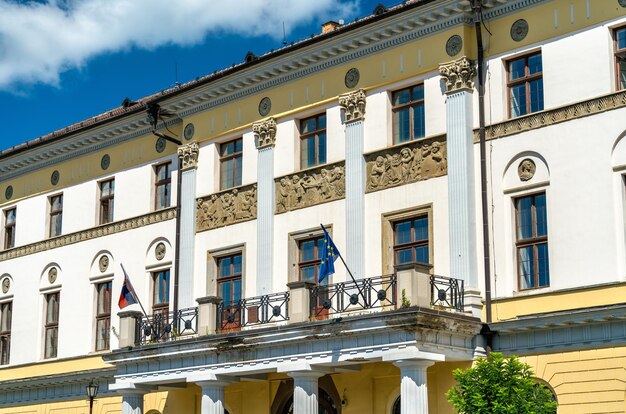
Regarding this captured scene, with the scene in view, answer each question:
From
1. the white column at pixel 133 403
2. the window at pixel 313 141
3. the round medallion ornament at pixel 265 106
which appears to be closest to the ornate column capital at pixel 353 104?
the window at pixel 313 141

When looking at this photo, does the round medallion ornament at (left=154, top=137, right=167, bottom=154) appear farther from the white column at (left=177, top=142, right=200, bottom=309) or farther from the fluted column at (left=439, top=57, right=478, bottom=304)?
the fluted column at (left=439, top=57, right=478, bottom=304)

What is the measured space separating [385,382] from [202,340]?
488 cm

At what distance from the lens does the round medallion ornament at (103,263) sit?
38.6 m

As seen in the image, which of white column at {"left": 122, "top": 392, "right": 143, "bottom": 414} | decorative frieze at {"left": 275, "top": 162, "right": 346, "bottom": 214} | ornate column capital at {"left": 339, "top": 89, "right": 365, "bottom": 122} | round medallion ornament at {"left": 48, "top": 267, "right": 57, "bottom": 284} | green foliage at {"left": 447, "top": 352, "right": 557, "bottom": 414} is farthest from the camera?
round medallion ornament at {"left": 48, "top": 267, "right": 57, "bottom": 284}

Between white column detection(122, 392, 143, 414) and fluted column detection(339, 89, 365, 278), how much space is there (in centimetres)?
746

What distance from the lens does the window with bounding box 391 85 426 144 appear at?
98.0 feet

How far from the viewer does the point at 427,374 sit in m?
28.1

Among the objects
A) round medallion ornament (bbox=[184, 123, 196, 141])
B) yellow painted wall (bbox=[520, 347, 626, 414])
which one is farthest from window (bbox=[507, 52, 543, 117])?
round medallion ornament (bbox=[184, 123, 196, 141])

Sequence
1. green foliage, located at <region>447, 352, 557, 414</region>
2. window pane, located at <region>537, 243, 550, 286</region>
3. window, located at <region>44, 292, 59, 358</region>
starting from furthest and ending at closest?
window, located at <region>44, 292, 59, 358</region>, window pane, located at <region>537, 243, 550, 286</region>, green foliage, located at <region>447, 352, 557, 414</region>

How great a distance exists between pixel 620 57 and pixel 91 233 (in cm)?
1993

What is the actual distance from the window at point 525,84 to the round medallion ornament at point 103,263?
633 inches

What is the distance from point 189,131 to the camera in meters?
36.2

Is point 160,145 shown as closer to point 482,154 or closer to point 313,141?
point 313,141

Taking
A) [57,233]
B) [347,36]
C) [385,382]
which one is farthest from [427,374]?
[57,233]
